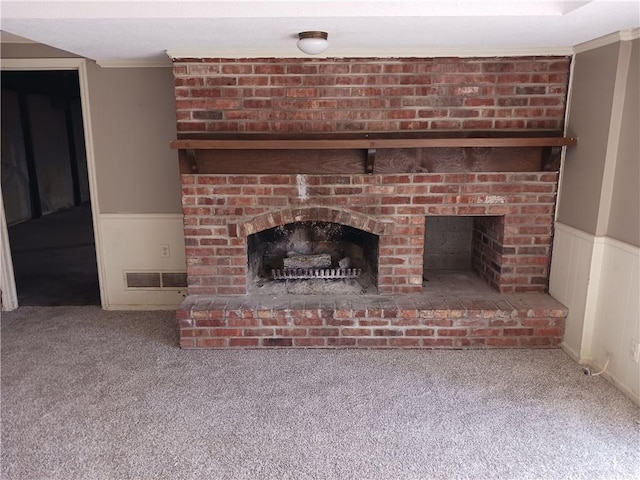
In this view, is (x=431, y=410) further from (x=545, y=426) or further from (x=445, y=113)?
(x=445, y=113)

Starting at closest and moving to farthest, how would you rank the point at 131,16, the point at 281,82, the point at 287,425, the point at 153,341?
1. the point at 131,16
2. the point at 287,425
3. the point at 281,82
4. the point at 153,341

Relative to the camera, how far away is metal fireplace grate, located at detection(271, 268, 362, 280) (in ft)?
11.2

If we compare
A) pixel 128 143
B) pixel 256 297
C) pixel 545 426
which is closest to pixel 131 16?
pixel 128 143

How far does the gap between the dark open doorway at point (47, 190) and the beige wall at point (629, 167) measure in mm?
3749

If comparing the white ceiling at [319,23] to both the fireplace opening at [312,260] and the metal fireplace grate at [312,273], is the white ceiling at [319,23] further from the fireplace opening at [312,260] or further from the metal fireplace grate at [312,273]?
the metal fireplace grate at [312,273]

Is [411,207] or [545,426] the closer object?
[545,426]

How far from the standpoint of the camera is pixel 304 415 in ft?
7.63

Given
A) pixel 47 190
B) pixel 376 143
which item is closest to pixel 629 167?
pixel 376 143

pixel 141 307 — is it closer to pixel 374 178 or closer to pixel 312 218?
pixel 312 218

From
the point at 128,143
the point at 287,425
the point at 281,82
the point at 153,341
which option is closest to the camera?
the point at 287,425

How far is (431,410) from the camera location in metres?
2.36

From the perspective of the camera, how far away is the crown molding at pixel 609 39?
2.38m

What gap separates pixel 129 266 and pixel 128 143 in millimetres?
938

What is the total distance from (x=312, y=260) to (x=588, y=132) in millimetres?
1911
